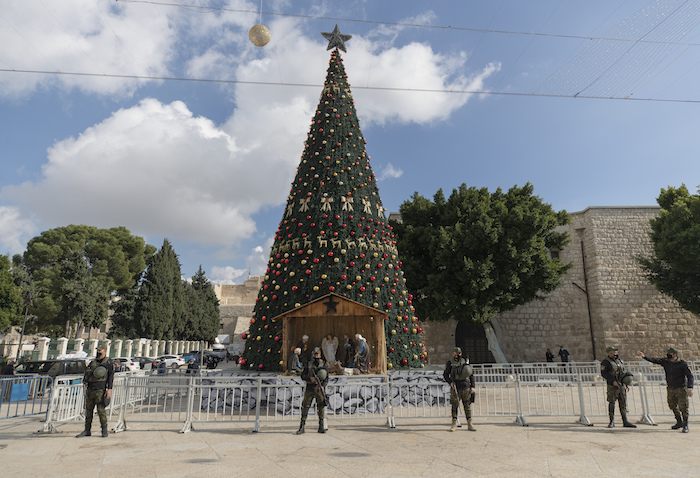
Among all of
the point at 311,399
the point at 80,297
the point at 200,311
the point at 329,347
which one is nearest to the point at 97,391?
the point at 311,399

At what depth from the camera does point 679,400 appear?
7.46 m

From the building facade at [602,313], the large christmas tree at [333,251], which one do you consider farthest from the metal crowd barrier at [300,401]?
the building facade at [602,313]

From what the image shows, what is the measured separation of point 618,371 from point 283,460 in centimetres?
644

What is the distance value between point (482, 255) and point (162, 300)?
2952 centimetres

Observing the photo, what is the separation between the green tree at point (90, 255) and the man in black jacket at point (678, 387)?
39886 mm

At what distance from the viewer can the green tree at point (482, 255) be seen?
18.1 meters

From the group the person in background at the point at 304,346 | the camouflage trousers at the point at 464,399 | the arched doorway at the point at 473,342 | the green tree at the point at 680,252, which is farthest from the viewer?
the arched doorway at the point at 473,342

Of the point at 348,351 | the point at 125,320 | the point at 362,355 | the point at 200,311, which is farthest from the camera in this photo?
the point at 200,311

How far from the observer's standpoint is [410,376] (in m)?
10.9

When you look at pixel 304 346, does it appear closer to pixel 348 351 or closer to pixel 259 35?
pixel 348 351

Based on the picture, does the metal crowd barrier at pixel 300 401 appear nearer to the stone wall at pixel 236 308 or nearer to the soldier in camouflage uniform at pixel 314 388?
the soldier in camouflage uniform at pixel 314 388

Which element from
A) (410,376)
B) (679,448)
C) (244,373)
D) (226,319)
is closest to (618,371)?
(679,448)

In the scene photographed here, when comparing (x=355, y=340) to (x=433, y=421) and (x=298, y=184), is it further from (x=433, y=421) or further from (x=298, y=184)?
(x=298, y=184)

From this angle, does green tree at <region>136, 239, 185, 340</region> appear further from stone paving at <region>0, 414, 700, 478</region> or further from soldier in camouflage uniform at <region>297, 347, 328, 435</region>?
soldier in camouflage uniform at <region>297, 347, 328, 435</region>
